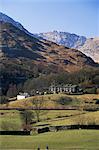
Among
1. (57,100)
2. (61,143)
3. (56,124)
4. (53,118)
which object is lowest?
(61,143)

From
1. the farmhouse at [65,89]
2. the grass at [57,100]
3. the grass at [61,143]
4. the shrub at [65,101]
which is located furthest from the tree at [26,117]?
the farmhouse at [65,89]

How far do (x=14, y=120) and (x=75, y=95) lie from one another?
39.2m

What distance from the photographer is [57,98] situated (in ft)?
291

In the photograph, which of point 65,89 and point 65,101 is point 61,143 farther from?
point 65,89

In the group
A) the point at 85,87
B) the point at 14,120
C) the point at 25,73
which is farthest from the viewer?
the point at 25,73

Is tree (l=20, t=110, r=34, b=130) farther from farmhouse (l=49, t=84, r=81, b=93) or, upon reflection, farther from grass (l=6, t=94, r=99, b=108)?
farmhouse (l=49, t=84, r=81, b=93)

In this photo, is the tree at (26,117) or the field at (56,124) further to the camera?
the tree at (26,117)

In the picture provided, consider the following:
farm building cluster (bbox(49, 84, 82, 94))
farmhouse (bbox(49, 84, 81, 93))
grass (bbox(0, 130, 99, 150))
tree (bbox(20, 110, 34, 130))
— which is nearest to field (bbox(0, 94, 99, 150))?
grass (bbox(0, 130, 99, 150))

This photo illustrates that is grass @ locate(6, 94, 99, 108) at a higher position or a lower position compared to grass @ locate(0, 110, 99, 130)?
higher

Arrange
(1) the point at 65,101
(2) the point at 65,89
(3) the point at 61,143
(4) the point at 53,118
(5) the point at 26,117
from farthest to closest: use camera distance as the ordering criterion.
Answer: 1. (2) the point at 65,89
2. (1) the point at 65,101
3. (4) the point at 53,118
4. (5) the point at 26,117
5. (3) the point at 61,143

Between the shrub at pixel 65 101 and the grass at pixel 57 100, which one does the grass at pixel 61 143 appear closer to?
the grass at pixel 57 100

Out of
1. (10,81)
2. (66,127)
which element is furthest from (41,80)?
(66,127)

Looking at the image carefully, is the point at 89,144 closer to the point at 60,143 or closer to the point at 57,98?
the point at 60,143

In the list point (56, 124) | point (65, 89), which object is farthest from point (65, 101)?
point (56, 124)
